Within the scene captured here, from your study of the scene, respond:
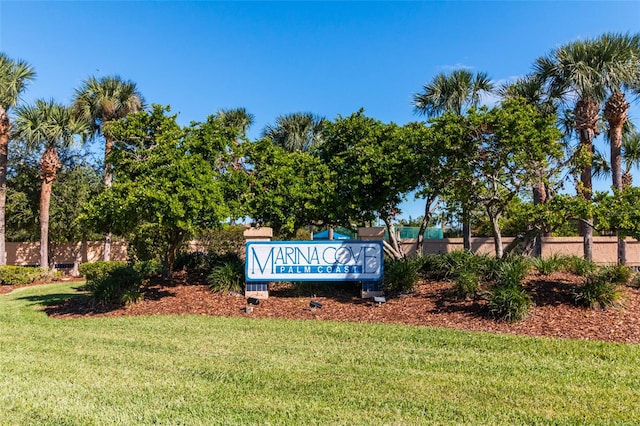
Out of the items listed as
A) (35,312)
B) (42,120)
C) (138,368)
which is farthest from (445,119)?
(42,120)

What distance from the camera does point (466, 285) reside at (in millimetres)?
9156

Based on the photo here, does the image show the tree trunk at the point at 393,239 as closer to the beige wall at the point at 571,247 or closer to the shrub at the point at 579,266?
the shrub at the point at 579,266

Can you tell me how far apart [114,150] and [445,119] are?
26.0 feet

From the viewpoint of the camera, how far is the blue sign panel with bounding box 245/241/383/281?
35.0 feet

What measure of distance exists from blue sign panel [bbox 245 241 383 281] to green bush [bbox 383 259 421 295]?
0.29 meters

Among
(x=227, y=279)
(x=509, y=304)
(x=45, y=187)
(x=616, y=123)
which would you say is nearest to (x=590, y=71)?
(x=616, y=123)

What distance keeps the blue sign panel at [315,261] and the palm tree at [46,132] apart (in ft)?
41.8

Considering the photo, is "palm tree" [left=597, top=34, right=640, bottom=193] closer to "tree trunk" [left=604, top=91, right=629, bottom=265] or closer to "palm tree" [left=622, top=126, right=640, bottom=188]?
"tree trunk" [left=604, top=91, right=629, bottom=265]

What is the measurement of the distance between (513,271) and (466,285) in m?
0.93

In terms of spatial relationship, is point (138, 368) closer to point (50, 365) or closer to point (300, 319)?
point (50, 365)

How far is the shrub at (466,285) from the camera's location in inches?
360

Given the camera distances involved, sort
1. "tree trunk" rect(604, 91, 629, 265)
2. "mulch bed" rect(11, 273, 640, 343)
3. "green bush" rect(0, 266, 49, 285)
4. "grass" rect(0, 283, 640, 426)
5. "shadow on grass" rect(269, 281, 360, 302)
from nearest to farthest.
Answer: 1. "grass" rect(0, 283, 640, 426)
2. "mulch bed" rect(11, 273, 640, 343)
3. "shadow on grass" rect(269, 281, 360, 302)
4. "tree trunk" rect(604, 91, 629, 265)
5. "green bush" rect(0, 266, 49, 285)

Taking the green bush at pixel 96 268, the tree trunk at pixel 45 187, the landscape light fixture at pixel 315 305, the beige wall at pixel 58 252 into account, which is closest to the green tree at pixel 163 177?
the landscape light fixture at pixel 315 305

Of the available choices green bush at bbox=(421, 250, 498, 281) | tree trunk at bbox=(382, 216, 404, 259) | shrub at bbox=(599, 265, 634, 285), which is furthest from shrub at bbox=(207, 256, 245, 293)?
shrub at bbox=(599, 265, 634, 285)
